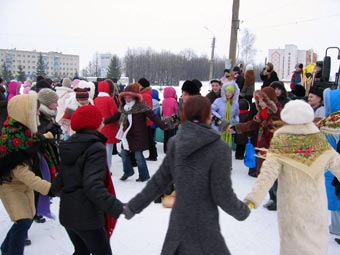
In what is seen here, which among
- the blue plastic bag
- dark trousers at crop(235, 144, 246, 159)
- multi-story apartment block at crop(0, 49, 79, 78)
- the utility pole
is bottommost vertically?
dark trousers at crop(235, 144, 246, 159)

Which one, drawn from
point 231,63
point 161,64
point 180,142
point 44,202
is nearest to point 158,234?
point 44,202

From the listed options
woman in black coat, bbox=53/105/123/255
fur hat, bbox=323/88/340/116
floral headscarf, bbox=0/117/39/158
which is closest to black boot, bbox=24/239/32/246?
floral headscarf, bbox=0/117/39/158

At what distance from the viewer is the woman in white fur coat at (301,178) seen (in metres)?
3.16

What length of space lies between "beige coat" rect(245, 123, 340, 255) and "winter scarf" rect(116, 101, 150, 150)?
12.5 feet

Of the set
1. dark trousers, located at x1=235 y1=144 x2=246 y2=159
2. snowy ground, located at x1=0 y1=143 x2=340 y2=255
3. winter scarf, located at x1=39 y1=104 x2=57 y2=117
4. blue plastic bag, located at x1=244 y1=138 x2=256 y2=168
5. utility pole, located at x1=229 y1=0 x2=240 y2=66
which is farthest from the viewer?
utility pole, located at x1=229 y1=0 x2=240 y2=66

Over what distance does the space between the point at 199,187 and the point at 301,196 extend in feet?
3.75

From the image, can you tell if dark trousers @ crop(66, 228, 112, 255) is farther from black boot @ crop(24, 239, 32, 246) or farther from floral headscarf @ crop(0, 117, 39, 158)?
black boot @ crop(24, 239, 32, 246)

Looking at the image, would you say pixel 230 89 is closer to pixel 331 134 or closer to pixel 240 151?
pixel 240 151

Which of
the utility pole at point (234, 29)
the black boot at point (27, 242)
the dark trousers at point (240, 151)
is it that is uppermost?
the utility pole at point (234, 29)

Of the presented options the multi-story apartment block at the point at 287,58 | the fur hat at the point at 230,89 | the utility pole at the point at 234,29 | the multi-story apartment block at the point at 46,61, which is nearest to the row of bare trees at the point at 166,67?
the multi-story apartment block at the point at 287,58

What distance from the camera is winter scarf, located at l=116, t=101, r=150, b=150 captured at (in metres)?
6.77

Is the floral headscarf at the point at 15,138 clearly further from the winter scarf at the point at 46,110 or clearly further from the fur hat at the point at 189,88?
the fur hat at the point at 189,88

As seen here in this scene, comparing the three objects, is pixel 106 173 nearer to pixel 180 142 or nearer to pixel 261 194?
pixel 180 142

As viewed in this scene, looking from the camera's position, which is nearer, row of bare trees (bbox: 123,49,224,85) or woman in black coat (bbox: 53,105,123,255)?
woman in black coat (bbox: 53,105,123,255)
